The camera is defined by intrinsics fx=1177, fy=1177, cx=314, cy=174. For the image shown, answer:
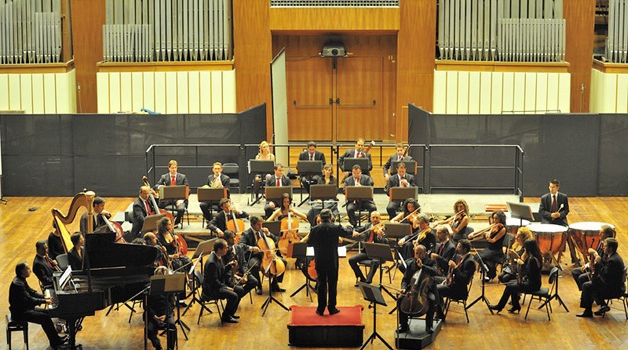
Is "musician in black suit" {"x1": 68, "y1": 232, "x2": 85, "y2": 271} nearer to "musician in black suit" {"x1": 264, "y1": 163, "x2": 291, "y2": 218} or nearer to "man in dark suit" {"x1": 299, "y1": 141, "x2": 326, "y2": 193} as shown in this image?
"musician in black suit" {"x1": 264, "y1": 163, "x2": 291, "y2": 218}

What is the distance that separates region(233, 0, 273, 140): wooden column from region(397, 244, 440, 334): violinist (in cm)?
979

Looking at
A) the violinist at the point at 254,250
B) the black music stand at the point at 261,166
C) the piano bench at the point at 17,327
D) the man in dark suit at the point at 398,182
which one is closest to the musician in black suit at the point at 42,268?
the piano bench at the point at 17,327

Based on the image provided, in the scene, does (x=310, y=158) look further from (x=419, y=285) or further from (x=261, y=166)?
(x=419, y=285)

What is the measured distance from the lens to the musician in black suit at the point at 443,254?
1500 centimetres

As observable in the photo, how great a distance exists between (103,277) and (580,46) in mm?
13081

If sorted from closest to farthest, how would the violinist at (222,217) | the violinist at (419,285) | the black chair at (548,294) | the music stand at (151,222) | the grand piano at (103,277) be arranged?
1. the grand piano at (103,277)
2. the violinist at (419,285)
3. the black chair at (548,294)
4. the music stand at (151,222)
5. the violinist at (222,217)

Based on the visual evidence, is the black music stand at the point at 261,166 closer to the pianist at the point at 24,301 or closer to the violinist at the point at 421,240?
the violinist at the point at 421,240

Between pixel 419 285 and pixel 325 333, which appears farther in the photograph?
pixel 325 333

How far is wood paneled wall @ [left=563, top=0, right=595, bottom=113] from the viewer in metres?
23.2

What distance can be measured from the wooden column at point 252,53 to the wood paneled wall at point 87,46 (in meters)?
2.76

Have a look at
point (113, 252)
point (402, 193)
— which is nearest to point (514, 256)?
point (402, 193)

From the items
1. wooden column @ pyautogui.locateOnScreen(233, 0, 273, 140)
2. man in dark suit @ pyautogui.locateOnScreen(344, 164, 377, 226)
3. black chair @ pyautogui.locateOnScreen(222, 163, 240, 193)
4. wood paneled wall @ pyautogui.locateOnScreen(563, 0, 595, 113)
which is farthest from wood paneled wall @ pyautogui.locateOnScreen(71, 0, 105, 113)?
wood paneled wall @ pyautogui.locateOnScreen(563, 0, 595, 113)

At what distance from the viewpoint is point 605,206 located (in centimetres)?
2080

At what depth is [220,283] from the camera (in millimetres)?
14727
